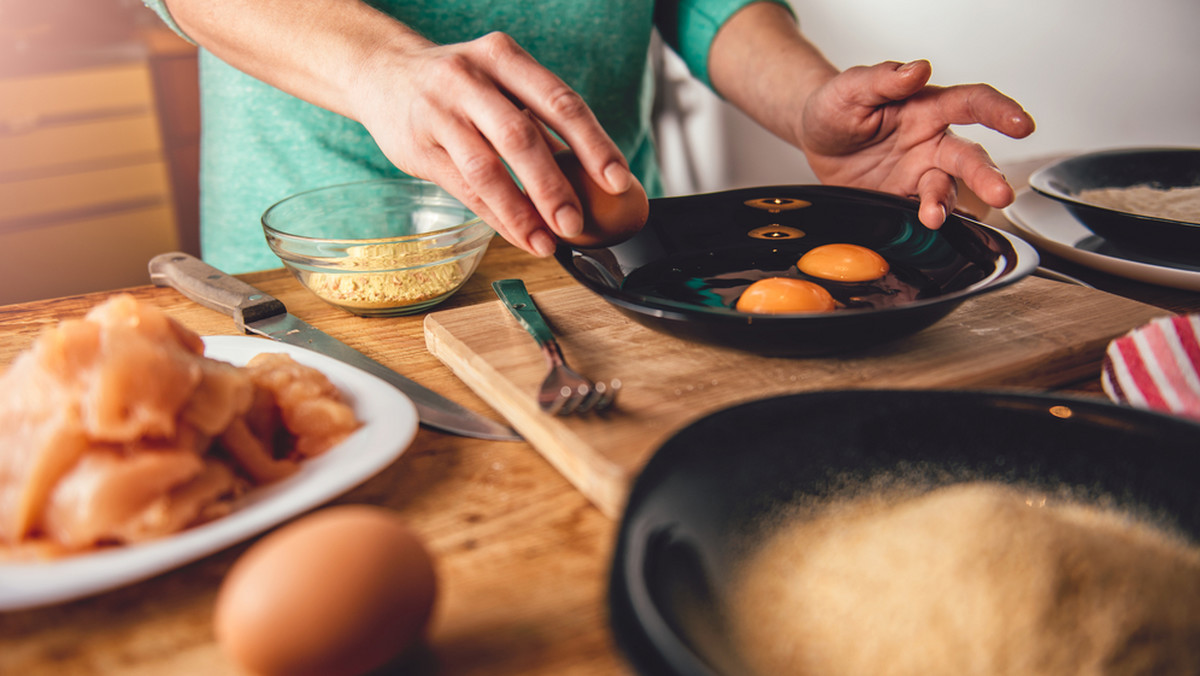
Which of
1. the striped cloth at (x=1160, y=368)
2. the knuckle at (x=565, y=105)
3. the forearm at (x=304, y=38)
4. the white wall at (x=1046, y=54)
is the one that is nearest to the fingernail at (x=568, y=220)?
the knuckle at (x=565, y=105)

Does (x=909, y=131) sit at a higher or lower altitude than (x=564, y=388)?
higher

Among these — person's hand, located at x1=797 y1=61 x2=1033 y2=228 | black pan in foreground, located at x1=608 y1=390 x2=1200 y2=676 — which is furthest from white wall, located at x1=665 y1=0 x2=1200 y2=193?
black pan in foreground, located at x1=608 y1=390 x2=1200 y2=676

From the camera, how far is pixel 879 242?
1.28 metres

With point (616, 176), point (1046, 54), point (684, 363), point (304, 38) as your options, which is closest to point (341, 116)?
point (304, 38)

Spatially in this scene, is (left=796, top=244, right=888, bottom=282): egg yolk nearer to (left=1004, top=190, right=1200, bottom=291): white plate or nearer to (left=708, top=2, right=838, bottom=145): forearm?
(left=1004, top=190, right=1200, bottom=291): white plate

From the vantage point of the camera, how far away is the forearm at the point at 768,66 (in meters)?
1.82

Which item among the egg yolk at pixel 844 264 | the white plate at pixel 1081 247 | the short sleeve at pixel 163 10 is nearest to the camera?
the egg yolk at pixel 844 264

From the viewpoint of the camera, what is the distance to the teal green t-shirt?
1.79 meters

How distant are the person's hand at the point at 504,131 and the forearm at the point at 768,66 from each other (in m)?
0.92

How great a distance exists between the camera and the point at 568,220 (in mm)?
1002

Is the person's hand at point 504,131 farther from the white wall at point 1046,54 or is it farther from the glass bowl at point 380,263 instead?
the white wall at point 1046,54

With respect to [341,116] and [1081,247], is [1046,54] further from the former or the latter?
[341,116]

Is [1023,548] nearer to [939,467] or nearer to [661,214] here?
[939,467]

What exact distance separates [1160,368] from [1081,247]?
25.4 inches
